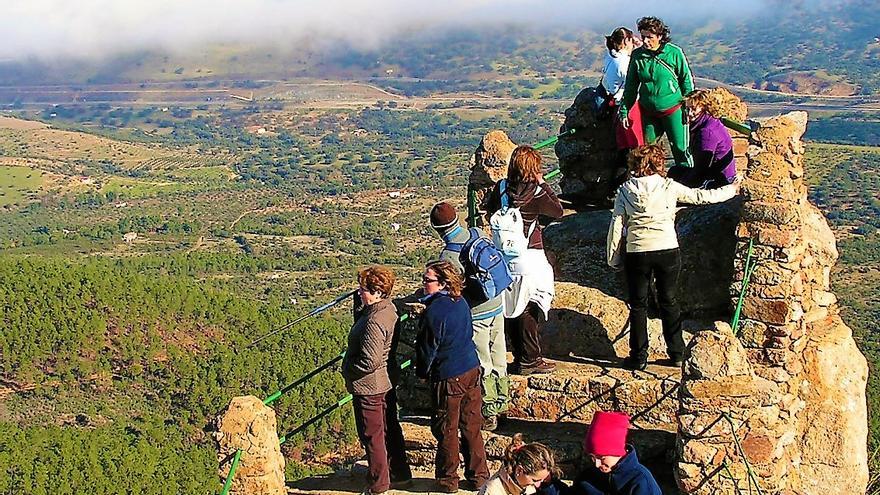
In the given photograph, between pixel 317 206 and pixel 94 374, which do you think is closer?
pixel 94 374

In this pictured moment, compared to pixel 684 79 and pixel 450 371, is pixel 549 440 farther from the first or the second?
pixel 684 79

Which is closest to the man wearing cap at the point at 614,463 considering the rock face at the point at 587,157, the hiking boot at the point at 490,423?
the hiking boot at the point at 490,423

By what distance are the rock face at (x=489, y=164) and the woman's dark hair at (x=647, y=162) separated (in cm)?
455

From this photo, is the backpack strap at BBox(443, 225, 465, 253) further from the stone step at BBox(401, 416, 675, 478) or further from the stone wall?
the stone wall

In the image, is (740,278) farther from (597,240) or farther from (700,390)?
(597,240)

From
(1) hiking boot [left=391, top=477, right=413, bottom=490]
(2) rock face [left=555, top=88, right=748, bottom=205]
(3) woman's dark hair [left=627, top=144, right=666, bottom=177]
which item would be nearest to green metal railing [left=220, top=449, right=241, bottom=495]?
(1) hiking boot [left=391, top=477, right=413, bottom=490]

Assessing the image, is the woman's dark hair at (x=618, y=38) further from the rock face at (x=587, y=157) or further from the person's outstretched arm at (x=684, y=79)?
the rock face at (x=587, y=157)

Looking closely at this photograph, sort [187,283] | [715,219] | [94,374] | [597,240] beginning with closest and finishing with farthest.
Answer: [715,219], [597,240], [94,374], [187,283]

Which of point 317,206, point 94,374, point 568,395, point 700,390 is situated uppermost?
point 700,390

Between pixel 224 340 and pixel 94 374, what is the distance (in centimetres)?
892

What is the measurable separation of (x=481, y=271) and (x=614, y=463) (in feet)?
10.1

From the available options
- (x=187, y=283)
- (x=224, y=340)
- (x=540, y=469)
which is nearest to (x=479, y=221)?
(x=540, y=469)

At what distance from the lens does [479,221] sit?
15.2 m

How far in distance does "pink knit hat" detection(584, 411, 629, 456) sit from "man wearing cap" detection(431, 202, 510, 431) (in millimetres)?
2886
